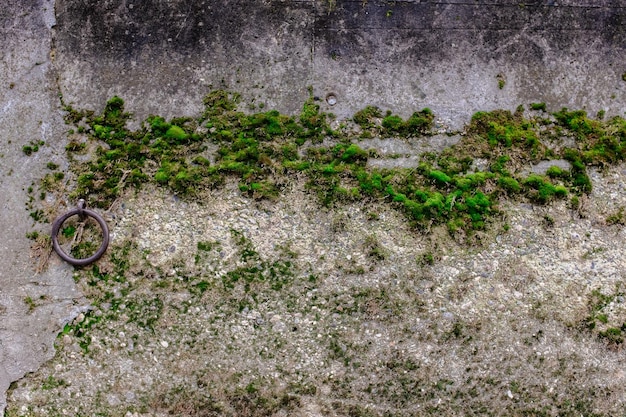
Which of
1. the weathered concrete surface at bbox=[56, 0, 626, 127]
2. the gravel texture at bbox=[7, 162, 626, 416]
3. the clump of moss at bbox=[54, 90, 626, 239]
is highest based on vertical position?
the weathered concrete surface at bbox=[56, 0, 626, 127]

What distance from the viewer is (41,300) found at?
19.9ft

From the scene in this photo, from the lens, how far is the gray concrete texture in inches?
253

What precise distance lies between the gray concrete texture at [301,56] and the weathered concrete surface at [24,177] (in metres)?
0.02

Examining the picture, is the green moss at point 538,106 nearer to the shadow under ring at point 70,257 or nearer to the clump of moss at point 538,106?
the clump of moss at point 538,106

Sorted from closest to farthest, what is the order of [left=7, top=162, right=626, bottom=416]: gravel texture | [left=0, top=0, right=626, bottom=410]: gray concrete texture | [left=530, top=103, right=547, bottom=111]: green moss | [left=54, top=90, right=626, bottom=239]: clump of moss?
[left=7, top=162, right=626, bottom=416]: gravel texture < [left=54, top=90, right=626, bottom=239]: clump of moss < [left=0, top=0, right=626, bottom=410]: gray concrete texture < [left=530, top=103, right=547, bottom=111]: green moss

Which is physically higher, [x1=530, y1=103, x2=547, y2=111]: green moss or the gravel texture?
[x1=530, y1=103, x2=547, y2=111]: green moss

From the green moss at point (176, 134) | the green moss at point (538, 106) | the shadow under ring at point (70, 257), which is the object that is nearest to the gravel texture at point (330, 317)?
the shadow under ring at point (70, 257)

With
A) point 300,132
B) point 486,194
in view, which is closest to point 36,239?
point 300,132

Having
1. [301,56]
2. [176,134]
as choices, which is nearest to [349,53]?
[301,56]

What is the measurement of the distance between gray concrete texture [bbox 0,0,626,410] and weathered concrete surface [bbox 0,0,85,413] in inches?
0.7

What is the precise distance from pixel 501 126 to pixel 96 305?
530 centimetres

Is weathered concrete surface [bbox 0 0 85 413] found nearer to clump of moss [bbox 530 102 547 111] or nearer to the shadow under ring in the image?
the shadow under ring

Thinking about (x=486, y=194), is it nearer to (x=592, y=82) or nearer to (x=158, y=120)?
(x=592, y=82)

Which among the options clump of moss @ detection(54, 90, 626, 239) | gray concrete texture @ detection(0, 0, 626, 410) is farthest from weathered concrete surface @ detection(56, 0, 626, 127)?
clump of moss @ detection(54, 90, 626, 239)
